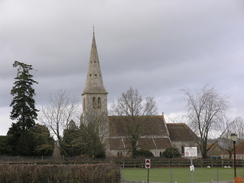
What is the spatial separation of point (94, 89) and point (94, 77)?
2606mm

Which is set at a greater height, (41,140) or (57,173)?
(41,140)

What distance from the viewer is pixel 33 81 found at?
220 ft

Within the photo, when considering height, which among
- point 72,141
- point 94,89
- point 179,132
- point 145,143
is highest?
point 94,89

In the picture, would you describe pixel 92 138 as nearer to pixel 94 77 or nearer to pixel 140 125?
pixel 140 125

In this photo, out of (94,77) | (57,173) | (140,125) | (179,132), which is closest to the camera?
(57,173)

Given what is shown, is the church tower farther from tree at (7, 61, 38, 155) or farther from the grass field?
the grass field

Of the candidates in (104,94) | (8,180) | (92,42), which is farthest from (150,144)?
(8,180)

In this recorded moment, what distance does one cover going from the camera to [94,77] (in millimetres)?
86688

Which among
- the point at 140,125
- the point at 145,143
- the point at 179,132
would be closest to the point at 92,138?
the point at 140,125

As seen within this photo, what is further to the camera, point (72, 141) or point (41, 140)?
point (41, 140)

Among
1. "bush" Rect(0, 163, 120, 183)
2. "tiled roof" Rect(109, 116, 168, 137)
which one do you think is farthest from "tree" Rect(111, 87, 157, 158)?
"bush" Rect(0, 163, 120, 183)

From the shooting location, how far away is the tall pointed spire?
86562 millimetres

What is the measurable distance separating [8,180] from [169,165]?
3769 cm

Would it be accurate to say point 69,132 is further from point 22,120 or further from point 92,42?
point 92,42
